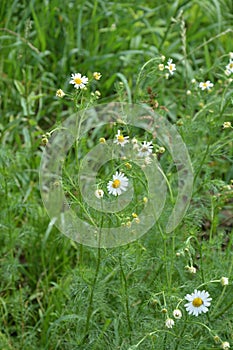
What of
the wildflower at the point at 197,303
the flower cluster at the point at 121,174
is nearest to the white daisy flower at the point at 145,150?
the flower cluster at the point at 121,174

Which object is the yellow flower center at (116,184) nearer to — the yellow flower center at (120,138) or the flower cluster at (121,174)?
the flower cluster at (121,174)

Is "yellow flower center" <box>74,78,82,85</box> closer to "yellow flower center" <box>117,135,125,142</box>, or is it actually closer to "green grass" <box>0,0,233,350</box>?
"green grass" <box>0,0,233,350</box>

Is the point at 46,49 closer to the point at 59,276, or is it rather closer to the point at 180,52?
the point at 180,52

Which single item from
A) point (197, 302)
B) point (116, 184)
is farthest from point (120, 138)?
point (197, 302)

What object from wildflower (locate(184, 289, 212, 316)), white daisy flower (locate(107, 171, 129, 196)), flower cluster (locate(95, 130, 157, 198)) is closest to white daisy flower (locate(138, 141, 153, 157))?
flower cluster (locate(95, 130, 157, 198))

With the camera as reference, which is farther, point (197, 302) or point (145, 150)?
point (145, 150)

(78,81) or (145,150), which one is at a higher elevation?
(78,81)

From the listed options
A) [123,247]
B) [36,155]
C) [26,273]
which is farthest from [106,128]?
[123,247]

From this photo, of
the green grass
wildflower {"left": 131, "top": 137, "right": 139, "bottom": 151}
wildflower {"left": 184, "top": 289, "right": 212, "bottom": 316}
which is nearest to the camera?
wildflower {"left": 184, "top": 289, "right": 212, "bottom": 316}

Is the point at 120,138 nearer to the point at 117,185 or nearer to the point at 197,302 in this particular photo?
the point at 117,185

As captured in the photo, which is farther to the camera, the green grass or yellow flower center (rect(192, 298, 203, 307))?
the green grass
